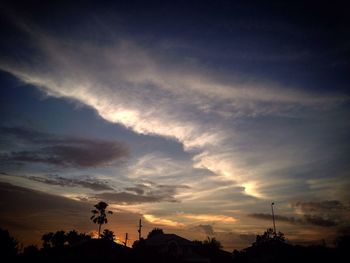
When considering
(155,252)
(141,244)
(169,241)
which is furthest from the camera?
(169,241)

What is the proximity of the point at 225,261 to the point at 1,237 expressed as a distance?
45.6 metres

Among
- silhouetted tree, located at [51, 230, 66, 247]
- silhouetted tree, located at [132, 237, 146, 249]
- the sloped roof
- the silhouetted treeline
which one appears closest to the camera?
the silhouetted treeline

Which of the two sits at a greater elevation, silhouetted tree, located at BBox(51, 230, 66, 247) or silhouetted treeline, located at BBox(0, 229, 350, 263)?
silhouetted tree, located at BBox(51, 230, 66, 247)

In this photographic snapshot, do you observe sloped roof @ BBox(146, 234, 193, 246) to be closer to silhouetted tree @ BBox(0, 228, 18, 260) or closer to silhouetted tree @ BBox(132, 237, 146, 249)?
silhouetted tree @ BBox(132, 237, 146, 249)

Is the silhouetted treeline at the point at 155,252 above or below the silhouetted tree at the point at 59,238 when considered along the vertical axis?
below

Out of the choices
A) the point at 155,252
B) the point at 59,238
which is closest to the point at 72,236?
the point at 59,238

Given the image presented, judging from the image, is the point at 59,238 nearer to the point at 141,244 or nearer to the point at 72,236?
the point at 72,236

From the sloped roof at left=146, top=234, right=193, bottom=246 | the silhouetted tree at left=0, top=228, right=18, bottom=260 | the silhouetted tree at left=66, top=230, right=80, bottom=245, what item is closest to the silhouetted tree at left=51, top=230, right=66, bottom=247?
the silhouetted tree at left=66, top=230, right=80, bottom=245

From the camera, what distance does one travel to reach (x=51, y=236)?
306 feet

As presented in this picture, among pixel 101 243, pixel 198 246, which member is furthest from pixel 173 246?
pixel 101 243

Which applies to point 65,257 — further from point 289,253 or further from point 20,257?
point 289,253

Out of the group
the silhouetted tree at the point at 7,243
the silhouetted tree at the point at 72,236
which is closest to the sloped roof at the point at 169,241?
the silhouetted tree at the point at 7,243

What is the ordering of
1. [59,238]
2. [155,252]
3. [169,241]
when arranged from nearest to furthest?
[155,252] < [169,241] < [59,238]

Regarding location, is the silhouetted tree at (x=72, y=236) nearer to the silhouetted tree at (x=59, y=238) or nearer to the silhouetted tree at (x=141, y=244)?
the silhouetted tree at (x=59, y=238)
